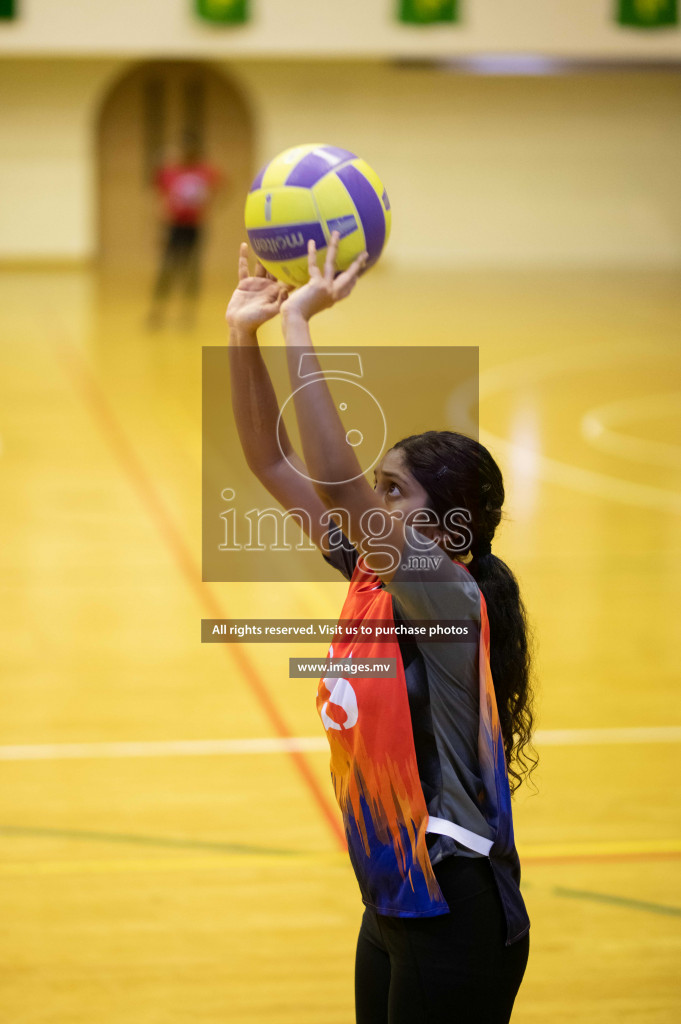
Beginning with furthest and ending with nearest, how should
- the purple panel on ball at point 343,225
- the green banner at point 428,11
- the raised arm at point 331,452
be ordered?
1. the green banner at point 428,11
2. the purple panel on ball at point 343,225
3. the raised arm at point 331,452

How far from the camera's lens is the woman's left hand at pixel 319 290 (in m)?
1.79

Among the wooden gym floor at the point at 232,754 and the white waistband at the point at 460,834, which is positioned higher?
the white waistband at the point at 460,834

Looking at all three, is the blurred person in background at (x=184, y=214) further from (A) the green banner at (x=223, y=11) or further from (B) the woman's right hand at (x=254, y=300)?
(B) the woman's right hand at (x=254, y=300)

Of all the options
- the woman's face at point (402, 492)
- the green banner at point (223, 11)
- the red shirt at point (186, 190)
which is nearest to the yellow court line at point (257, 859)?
the woman's face at point (402, 492)

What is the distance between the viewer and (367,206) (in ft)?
7.20

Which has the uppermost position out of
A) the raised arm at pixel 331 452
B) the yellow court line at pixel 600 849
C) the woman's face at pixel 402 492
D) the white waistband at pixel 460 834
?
the raised arm at pixel 331 452

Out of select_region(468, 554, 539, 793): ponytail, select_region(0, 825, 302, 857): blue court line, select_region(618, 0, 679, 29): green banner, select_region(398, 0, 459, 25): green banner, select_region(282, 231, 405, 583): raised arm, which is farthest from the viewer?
select_region(618, 0, 679, 29): green banner

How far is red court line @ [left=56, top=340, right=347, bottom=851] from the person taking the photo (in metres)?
4.10

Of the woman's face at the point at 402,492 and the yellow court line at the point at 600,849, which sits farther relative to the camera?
the yellow court line at the point at 600,849

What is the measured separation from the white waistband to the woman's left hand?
2.74 ft

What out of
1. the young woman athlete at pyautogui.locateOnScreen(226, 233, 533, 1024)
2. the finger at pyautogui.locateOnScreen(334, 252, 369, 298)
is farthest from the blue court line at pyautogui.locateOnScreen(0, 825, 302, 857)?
the finger at pyautogui.locateOnScreen(334, 252, 369, 298)

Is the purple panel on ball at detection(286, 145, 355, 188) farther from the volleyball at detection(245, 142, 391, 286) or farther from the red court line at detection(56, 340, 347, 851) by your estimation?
the red court line at detection(56, 340, 347, 851)

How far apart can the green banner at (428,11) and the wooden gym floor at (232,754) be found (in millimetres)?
10541

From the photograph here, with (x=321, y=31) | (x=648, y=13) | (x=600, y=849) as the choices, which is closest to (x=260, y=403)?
(x=600, y=849)
